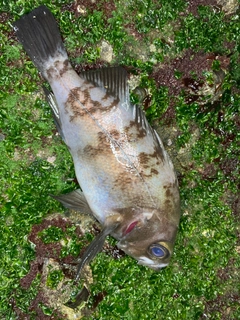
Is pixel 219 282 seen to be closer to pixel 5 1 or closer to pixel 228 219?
pixel 228 219

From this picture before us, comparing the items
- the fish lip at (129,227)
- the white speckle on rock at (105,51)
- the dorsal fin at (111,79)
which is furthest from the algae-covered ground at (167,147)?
the fish lip at (129,227)

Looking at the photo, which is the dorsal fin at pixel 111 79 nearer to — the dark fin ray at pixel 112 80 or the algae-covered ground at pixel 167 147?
the dark fin ray at pixel 112 80

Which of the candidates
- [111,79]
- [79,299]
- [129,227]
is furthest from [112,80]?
[79,299]

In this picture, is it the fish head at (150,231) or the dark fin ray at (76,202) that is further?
the dark fin ray at (76,202)

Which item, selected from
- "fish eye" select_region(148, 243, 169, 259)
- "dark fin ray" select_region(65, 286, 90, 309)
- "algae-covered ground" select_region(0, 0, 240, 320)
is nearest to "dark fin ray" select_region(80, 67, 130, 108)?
"algae-covered ground" select_region(0, 0, 240, 320)

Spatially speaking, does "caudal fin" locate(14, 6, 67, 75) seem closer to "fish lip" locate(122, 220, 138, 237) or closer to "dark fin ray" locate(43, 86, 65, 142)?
"dark fin ray" locate(43, 86, 65, 142)
